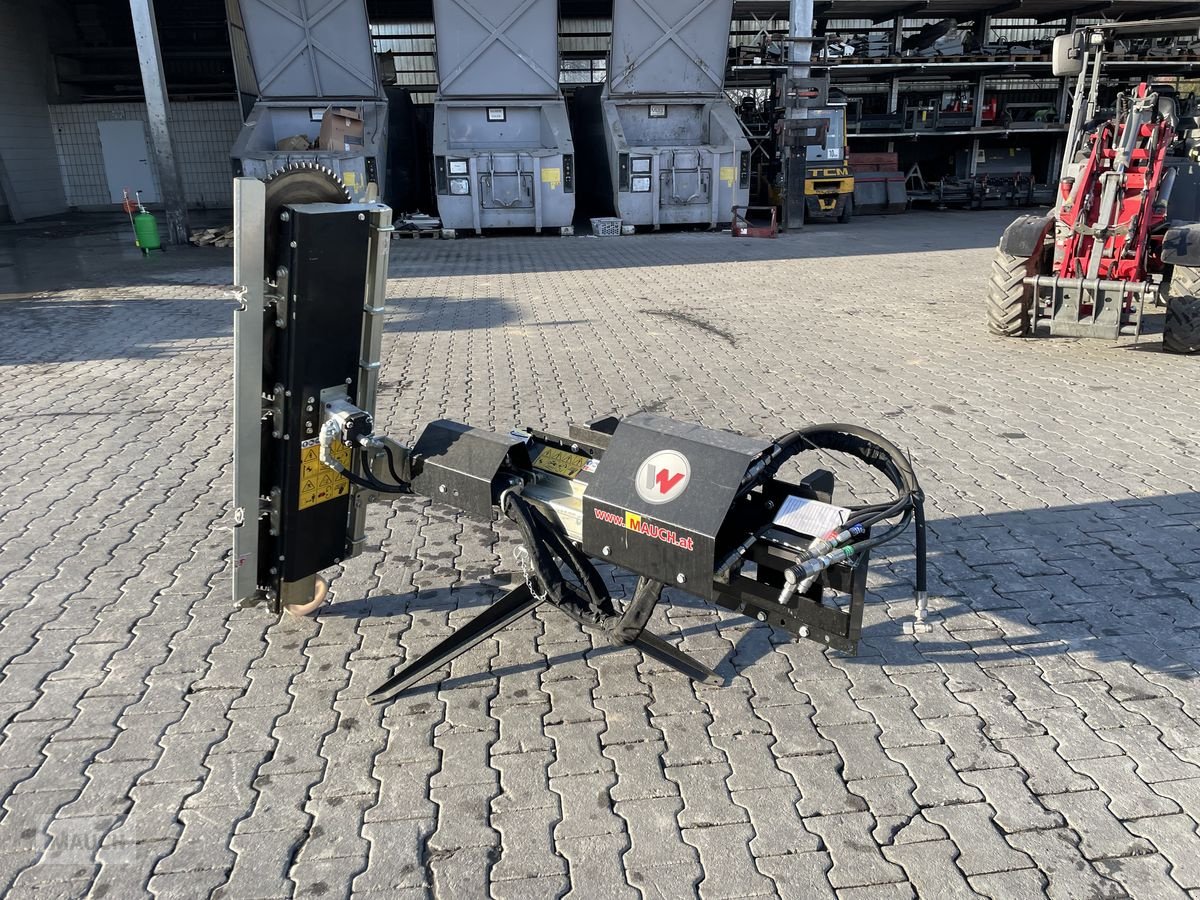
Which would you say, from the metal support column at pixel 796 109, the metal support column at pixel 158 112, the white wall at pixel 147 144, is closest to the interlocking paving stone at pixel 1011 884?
the metal support column at pixel 158 112

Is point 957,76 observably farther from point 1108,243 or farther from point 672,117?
point 1108,243

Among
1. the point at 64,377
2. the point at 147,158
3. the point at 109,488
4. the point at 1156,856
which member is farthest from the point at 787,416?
the point at 147,158

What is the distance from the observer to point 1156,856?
242 centimetres

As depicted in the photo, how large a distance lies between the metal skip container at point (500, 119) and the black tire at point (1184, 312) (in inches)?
457

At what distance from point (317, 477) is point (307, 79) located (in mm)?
16723

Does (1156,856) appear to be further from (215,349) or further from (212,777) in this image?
(215,349)

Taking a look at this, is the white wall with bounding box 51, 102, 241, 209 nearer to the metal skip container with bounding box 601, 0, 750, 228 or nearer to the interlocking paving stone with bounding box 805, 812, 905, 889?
the metal skip container with bounding box 601, 0, 750, 228

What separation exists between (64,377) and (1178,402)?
9.12 m

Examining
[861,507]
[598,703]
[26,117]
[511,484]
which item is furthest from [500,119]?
[861,507]

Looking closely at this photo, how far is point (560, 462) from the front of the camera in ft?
10.3

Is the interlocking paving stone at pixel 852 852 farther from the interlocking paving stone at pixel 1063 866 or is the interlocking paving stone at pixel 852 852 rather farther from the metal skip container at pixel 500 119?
the metal skip container at pixel 500 119

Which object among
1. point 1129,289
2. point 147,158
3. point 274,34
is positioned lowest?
point 1129,289

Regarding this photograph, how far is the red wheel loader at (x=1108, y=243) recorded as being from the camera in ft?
25.0

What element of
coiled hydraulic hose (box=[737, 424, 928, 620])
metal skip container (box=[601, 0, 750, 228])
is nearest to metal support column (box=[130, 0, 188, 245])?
metal skip container (box=[601, 0, 750, 228])
